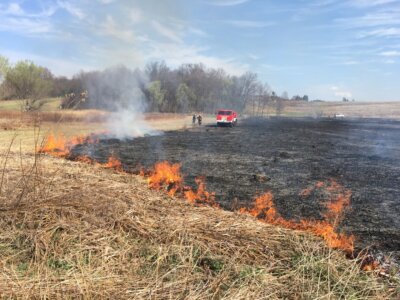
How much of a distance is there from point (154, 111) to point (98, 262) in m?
36.4

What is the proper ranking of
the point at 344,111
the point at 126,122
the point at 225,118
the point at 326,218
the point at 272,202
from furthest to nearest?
the point at 344,111
the point at 225,118
the point at 126,122
the point at 272,202
the point at 326,218

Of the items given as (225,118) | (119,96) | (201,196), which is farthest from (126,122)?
(201,196)

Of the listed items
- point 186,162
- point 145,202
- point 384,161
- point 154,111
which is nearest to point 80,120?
point 154,111

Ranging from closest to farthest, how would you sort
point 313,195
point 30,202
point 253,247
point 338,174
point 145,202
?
1. point 253,247
2. point 30,202
3. point 145,202
4. point 313,195
5. point 338,174

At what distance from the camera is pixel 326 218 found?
7.13 m

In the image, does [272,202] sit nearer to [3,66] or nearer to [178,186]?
[178,186]

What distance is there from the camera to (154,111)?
130 feet

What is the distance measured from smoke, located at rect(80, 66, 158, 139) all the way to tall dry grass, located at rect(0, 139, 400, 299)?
1725cm

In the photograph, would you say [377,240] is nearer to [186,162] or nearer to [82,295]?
[82,295]

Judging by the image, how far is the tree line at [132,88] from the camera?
20938mm

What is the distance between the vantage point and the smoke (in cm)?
2234

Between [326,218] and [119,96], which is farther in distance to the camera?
[119,96]

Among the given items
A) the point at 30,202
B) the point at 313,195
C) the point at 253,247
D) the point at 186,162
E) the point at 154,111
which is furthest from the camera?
the point at 154,111

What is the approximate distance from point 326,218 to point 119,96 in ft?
73.2
